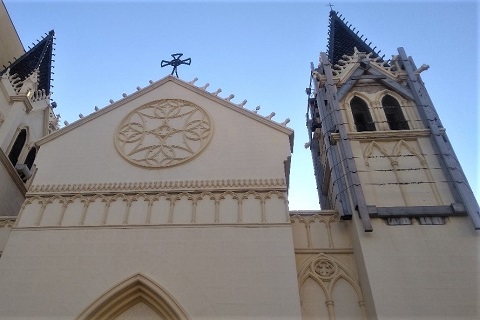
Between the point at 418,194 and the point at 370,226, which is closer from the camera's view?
the point at 370,226

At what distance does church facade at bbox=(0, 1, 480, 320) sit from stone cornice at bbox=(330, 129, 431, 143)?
3cm

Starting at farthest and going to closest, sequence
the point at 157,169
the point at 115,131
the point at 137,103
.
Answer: the point at 137,103, the point at 115,131, the point at 157,169

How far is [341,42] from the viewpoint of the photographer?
56.3 feet

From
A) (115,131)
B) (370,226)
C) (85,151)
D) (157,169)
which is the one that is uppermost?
(115,131)

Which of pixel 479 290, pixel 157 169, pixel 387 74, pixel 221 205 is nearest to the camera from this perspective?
pixel 479 290

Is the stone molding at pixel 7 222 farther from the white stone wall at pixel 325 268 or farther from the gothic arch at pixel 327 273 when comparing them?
the gothic arch at pixel 327 273

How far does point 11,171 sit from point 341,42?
1302 cm

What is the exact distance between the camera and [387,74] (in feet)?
45.3

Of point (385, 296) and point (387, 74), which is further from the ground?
point (387, 74)

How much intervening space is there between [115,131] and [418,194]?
26.2ft

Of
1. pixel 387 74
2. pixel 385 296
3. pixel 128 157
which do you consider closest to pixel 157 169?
pixel 128 157

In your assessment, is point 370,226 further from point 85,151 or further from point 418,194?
point 85,151

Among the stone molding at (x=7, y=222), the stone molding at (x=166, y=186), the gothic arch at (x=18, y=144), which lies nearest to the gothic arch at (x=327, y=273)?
the stone molding at (x=166, y=186)

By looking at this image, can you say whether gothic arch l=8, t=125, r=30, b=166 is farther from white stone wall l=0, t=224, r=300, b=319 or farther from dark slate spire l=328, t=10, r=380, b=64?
dark slate spire l=328, t=10, r=380, b=64
